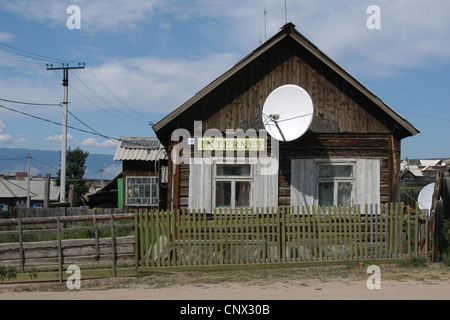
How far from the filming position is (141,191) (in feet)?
95.6

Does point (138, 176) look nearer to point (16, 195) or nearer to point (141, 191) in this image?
point (141, 191)

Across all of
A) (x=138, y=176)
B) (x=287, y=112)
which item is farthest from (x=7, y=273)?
(x=138, y=176)

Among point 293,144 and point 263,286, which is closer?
point 263,286

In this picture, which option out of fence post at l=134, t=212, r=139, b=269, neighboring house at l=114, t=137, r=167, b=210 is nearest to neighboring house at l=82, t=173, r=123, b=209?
neighboring house at l=114, t=137, r=167, b=210

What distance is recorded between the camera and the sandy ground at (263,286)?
8461mm

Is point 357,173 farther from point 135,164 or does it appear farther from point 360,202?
point 135,164

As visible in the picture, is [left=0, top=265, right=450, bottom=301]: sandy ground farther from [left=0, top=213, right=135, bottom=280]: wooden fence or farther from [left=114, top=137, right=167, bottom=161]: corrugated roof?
[left=114, top=137, right=167, bottom=161]: corrugated roof

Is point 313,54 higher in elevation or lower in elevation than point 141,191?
higher

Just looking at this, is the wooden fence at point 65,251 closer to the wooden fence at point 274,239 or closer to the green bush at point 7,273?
the green bush at point 7,273

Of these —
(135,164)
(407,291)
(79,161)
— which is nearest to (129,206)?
(135,164)

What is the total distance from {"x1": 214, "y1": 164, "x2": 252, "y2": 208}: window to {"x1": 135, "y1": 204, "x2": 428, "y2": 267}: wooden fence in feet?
4.88

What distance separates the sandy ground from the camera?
8.46m

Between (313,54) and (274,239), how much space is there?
17.2 ft

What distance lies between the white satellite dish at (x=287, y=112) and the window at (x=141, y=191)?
17.2m
